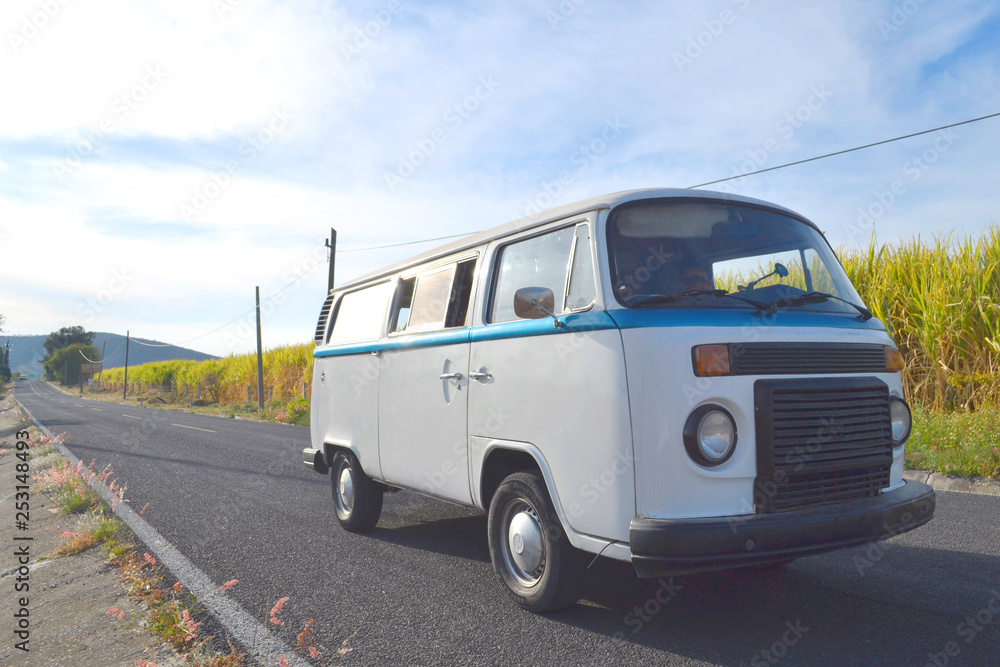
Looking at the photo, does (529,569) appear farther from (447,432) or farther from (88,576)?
(88,576)

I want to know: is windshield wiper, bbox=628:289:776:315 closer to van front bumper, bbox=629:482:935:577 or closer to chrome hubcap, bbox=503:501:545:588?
van front bumper, bbox=629:482:935:577

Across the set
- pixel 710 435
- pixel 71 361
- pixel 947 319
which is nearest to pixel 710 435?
pixel 710 435

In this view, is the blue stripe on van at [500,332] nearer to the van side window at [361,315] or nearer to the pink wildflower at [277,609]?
the van side window at [361,315]

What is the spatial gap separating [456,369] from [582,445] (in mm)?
1330

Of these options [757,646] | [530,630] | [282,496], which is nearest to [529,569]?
[530,630]

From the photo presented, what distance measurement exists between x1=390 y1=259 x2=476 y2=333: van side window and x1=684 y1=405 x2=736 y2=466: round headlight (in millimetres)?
1886

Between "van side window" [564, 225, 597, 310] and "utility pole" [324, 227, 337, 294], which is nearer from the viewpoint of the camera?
"van side window" [564, 225, 597, 310]

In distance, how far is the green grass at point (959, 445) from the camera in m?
7.25

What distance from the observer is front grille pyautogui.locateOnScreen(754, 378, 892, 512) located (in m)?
3.11

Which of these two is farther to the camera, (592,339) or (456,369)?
(456,369)

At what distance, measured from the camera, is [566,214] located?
3793 mm

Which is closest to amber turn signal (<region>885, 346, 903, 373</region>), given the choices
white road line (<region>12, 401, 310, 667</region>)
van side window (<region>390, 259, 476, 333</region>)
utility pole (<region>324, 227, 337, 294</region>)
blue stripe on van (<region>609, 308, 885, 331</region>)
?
blue stripe on van (<region>609, 308, 885, 331</region>)

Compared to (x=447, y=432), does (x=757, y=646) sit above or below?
below

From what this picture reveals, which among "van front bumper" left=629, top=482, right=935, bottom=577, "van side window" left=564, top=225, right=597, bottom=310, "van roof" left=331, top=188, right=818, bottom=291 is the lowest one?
"van front bumper" left=629, top=482, right=935, bottom=577
